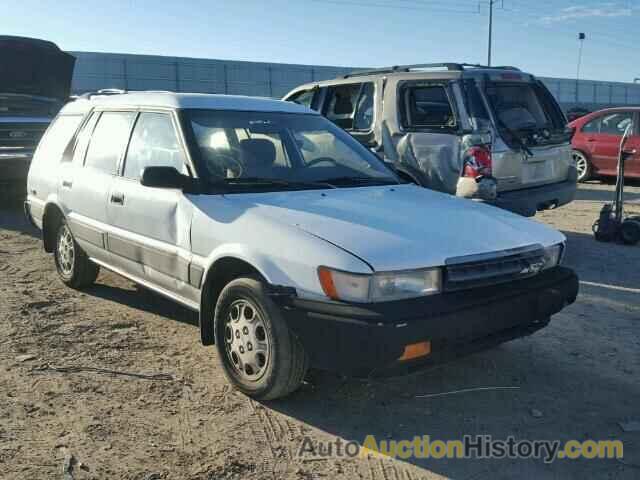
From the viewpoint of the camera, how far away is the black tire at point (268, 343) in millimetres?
3217

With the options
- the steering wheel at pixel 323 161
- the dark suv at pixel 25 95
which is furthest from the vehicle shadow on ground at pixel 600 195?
the dark suv at pixel 25 95

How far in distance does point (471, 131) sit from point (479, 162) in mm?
324

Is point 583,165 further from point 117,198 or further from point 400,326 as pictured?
point 400,326

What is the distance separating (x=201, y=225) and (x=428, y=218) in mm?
1302

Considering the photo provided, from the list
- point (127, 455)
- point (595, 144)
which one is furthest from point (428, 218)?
point (595, 144)

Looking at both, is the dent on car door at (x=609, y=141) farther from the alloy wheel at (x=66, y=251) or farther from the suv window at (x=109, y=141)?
the alloy wheel at (x=66, y=251)

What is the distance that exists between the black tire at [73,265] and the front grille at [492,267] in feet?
11.3

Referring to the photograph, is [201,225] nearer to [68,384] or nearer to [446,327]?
[68,384]

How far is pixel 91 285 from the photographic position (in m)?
5.69

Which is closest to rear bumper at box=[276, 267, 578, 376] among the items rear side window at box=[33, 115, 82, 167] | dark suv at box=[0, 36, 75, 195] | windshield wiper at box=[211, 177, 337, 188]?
windshield wiper at box=[211, 177, 337, 188]

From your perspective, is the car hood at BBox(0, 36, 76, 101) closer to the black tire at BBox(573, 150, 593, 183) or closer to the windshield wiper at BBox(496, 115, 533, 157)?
the windshield wiper at BBox(496, 115, 533, 157)

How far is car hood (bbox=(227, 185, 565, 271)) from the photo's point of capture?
3080 mm

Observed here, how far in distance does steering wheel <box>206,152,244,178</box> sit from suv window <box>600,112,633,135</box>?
10.3 metres

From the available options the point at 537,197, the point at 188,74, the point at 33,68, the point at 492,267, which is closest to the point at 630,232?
the point at 537,197
